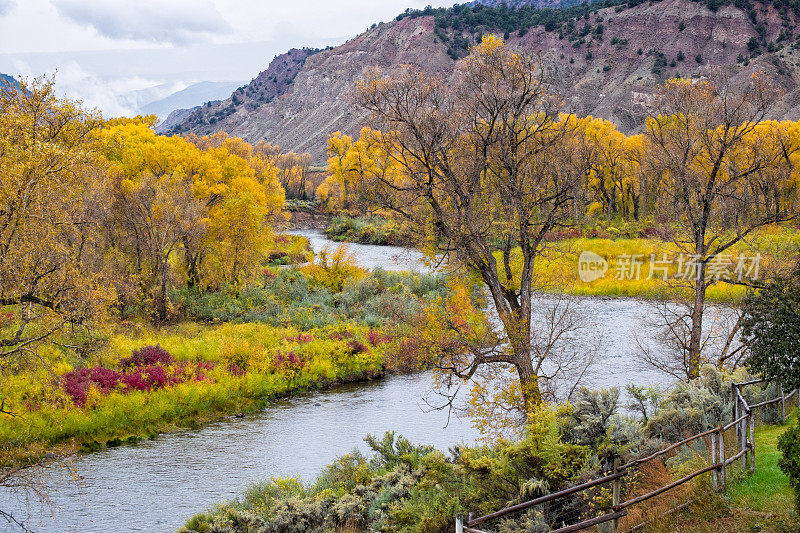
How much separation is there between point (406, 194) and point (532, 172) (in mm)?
4058

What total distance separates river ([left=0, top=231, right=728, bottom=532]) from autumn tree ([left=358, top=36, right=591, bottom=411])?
5.21m

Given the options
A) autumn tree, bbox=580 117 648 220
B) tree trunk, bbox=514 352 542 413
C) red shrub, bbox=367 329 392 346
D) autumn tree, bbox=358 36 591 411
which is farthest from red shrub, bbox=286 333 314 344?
autumn tree, bbox=580 117 648 220

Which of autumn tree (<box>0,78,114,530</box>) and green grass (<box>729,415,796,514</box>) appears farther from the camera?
autumn tree (<box>0,78,114,530</box>)

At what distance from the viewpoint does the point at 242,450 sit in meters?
19.2

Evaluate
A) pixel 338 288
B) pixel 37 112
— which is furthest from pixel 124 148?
pixel 37 112

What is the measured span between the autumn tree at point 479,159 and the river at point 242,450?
5206 millimetres

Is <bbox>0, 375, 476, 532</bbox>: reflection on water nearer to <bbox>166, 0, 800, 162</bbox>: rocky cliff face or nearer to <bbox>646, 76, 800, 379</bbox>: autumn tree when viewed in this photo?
<bbox>646, 76, 800, 379</bbox>: autumn tree

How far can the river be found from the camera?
15.3 m

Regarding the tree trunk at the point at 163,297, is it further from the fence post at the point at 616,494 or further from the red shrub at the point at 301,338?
the fence post at the point at 616,494

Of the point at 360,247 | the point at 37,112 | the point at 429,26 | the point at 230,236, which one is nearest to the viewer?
the point at 37,112

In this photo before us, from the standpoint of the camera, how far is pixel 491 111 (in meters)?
16.7

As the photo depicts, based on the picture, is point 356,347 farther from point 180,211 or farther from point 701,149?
point 701,149

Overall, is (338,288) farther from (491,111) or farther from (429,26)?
(429,26)

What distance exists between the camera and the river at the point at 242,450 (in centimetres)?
1528
